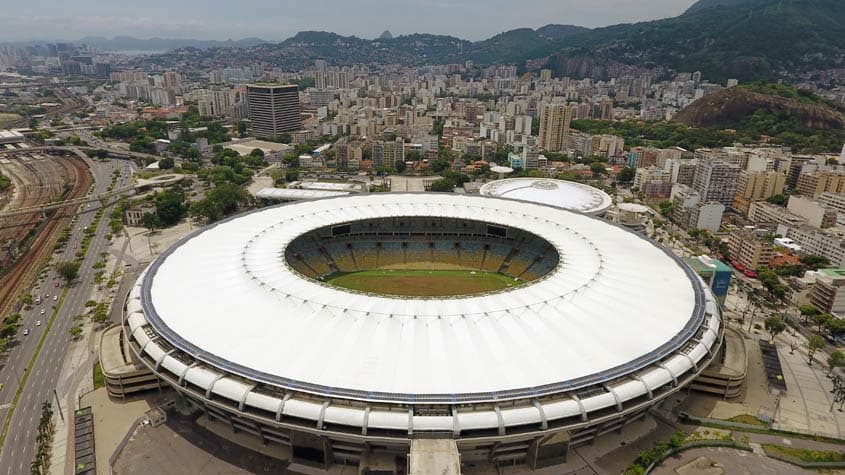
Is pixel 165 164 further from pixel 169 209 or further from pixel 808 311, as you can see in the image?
pixel 808 311

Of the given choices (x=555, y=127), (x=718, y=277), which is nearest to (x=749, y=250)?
(x=718, y=277)

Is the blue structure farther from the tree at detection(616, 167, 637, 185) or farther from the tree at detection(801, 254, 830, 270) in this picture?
the tree at detection(616, 167, 637, 185)

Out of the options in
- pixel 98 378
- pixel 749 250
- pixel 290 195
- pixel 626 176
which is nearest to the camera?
pixel 98 378

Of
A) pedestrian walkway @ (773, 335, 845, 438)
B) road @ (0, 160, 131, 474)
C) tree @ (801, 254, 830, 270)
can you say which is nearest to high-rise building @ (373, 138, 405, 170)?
road @ (0, 160, 131, 474)

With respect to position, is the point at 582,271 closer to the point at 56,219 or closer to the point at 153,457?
the point at 153,457

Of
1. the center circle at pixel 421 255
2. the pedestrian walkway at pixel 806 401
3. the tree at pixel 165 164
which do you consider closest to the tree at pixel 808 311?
the pedestrian walkway at pixel 806 401

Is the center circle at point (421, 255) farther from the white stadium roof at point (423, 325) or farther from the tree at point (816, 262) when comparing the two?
the tree at point (816, 262)

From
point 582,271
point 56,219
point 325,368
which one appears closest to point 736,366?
point 582,271
